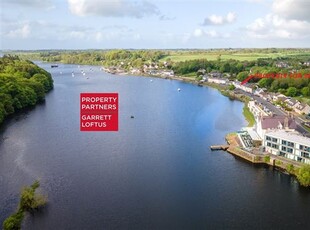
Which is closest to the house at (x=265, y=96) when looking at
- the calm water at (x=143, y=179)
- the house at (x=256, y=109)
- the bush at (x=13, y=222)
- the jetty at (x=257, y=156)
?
the house at (x=256, y=109)

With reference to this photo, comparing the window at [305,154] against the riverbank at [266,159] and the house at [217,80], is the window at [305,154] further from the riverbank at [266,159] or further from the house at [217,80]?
the house at [217,80]

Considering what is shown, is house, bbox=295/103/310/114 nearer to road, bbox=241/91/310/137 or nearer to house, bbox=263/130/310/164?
road, bbox=241/91/310/137

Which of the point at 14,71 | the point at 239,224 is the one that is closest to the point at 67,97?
the point at 14,71

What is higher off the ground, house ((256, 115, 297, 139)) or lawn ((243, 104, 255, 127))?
house ((256, 115, 297, 139))

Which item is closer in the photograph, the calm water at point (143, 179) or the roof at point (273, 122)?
the calm water at point (143, 179)

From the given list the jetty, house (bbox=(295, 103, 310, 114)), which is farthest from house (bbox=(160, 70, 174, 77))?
the jetty

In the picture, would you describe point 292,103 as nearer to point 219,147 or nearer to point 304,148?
point 219,147
